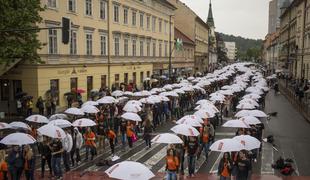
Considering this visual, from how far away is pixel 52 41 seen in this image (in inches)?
1179

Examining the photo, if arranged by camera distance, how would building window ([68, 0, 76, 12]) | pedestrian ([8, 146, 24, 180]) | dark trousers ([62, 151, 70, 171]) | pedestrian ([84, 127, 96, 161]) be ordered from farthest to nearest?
building window ([68, 0, 76, 12]) < pedestrian ([84, 127, 96, 161]) < dark trousers ([62, 151, 70, 171]) < pedestrian ([8, 146, 24, 180])

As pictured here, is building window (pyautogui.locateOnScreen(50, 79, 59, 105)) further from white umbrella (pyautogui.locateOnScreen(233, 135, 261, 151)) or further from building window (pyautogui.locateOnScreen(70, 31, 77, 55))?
white umbrella (pyautogui.locateOnScreen(233, 135, 261, 151))

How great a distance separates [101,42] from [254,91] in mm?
16449

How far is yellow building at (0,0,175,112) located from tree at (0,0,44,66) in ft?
17.8

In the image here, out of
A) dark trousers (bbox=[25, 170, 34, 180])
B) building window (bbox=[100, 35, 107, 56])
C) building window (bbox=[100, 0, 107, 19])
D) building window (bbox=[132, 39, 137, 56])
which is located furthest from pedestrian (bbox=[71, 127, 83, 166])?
building window (bbox=[132, 39, 137, 56])

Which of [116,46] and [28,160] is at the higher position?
[116,46]

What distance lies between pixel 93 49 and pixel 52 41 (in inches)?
283

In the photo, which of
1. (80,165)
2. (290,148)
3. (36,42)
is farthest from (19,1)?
(290,148)

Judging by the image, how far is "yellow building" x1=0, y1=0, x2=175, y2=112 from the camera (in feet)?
94.2

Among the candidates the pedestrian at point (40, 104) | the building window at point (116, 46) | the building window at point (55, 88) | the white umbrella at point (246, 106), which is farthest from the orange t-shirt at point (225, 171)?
the building window at point (116, 46)

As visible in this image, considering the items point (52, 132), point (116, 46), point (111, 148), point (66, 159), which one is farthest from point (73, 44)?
point (52, 132)

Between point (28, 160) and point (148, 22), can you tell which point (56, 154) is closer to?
point (28, 160)

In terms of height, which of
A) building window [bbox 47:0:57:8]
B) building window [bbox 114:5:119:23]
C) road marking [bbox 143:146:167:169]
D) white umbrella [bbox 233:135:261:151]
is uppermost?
building window [bbox 114:5:119:23]

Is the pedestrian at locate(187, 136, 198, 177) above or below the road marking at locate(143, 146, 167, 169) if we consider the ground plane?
above
